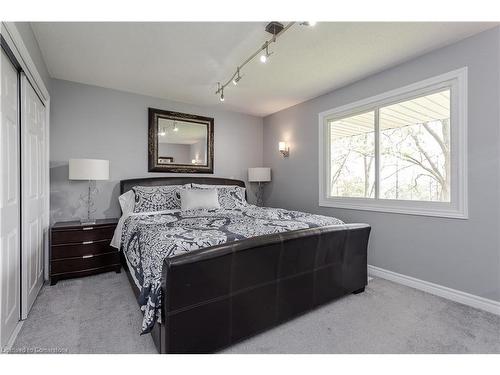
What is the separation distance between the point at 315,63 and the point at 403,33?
828 mm

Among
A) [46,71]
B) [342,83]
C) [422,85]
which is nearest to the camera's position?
[422,85]

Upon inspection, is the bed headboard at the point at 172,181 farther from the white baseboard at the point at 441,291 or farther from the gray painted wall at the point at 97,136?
the white baseboard at the point at 441,291

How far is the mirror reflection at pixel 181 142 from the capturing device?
383 cm

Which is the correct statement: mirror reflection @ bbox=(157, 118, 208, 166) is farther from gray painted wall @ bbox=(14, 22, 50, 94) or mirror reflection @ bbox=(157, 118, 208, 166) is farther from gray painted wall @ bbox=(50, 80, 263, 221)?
A: gray painted wall @ bbox=(14, 22, 50, 94)

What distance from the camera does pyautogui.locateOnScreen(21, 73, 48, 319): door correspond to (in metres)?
2.00

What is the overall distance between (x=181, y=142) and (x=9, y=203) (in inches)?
98.2

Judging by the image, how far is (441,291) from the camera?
8.02 ft

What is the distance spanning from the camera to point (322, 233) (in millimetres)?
2082

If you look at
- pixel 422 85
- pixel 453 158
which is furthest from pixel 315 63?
pixel 453 158

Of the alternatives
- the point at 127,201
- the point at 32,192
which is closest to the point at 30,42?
the point at 32,192

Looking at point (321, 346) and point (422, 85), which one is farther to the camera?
point (422, 85)

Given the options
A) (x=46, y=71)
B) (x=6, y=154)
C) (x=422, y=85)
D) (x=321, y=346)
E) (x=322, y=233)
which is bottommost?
(x=321, y=346)

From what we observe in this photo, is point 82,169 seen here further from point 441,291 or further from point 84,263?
point 441,291
